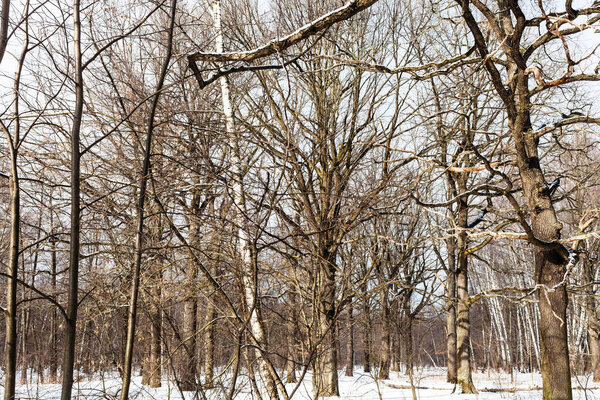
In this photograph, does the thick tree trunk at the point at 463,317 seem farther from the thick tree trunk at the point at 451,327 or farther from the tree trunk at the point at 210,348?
the tree trunk at the point at 210,348

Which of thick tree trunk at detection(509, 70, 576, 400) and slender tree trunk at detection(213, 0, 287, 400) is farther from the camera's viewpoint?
thick tree trunk at detection(509, 70, 576, 400)

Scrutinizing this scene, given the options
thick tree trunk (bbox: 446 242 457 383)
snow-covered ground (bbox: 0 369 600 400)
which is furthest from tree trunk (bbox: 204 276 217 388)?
thick tree trunk (bbox: 446 242 457 383)

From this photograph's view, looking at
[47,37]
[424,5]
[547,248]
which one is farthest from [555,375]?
[424,5]

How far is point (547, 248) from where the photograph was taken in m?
5.42

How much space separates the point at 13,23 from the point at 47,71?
4.35 feet

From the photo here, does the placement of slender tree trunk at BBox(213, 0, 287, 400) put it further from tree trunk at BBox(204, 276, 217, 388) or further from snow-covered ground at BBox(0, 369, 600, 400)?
tree trunk at BBox(204, 276, 217, 388)

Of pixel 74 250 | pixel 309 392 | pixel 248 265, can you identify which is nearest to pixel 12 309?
pixel 74 250

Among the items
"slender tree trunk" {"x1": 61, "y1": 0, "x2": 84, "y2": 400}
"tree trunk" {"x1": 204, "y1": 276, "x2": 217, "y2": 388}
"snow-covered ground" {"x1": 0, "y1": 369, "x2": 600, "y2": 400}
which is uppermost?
"slender tree trunk" {"x1": 61, "y1": 0, "x2": 84, "y2": 400}

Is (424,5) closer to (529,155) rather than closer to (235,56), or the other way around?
(529,155)

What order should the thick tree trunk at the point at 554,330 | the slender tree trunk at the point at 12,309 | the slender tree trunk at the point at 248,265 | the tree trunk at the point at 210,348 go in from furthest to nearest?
→ the thick tree trunk at the point at 554,330
the tree trunk at the point at 210,348
the slender tree trunk at the point at 248,265
the slender tree trunk at the point at 12,309

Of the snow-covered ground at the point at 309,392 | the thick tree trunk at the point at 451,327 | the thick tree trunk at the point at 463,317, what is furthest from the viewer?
the thick tree trunk at the point at 451,327

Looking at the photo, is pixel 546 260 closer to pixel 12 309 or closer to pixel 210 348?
pixel 210 348

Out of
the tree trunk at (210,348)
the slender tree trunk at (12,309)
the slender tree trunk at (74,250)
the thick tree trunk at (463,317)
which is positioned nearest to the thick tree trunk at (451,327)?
the thick tree trunk at (463,317)

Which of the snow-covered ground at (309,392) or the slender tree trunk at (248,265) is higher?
the slender tree trunk at (248,265)
